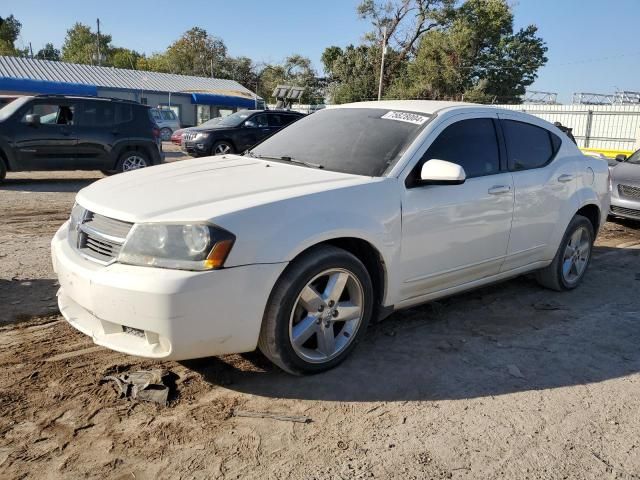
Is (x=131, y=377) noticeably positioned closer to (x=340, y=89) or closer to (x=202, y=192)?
(x=202, y=192)

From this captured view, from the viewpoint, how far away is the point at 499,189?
13.6 ft

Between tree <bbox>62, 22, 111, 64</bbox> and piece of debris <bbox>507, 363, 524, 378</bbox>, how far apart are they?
85150 mm

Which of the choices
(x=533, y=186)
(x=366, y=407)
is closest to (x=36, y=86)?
(x=533, y=186)

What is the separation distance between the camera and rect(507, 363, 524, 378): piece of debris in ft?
11.4

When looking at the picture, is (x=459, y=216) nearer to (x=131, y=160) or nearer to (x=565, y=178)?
(x=565, y=178)

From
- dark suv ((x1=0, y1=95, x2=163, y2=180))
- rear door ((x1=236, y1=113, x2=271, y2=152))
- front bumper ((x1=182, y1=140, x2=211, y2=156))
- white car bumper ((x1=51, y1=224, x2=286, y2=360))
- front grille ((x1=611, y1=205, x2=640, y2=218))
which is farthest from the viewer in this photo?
rear door ((x1=236, y1=113, x2=271, y2=152))

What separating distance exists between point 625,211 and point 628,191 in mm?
356

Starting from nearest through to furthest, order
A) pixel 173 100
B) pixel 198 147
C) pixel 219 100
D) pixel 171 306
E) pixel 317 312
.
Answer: pixel 171 306 → pixel 317 312 → pixel 198 147 → pixel 219 100 → pixel 173 100

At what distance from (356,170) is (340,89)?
51030mm

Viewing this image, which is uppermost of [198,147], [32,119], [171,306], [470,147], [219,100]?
[219,100]

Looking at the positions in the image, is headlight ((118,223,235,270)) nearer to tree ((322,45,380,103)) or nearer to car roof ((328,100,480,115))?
car roof ((328,100,480,115))

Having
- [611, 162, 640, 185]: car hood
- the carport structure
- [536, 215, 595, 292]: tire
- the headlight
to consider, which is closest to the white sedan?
the headlight

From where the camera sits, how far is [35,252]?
5.88 meters

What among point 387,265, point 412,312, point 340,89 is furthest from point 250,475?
point 340,89
